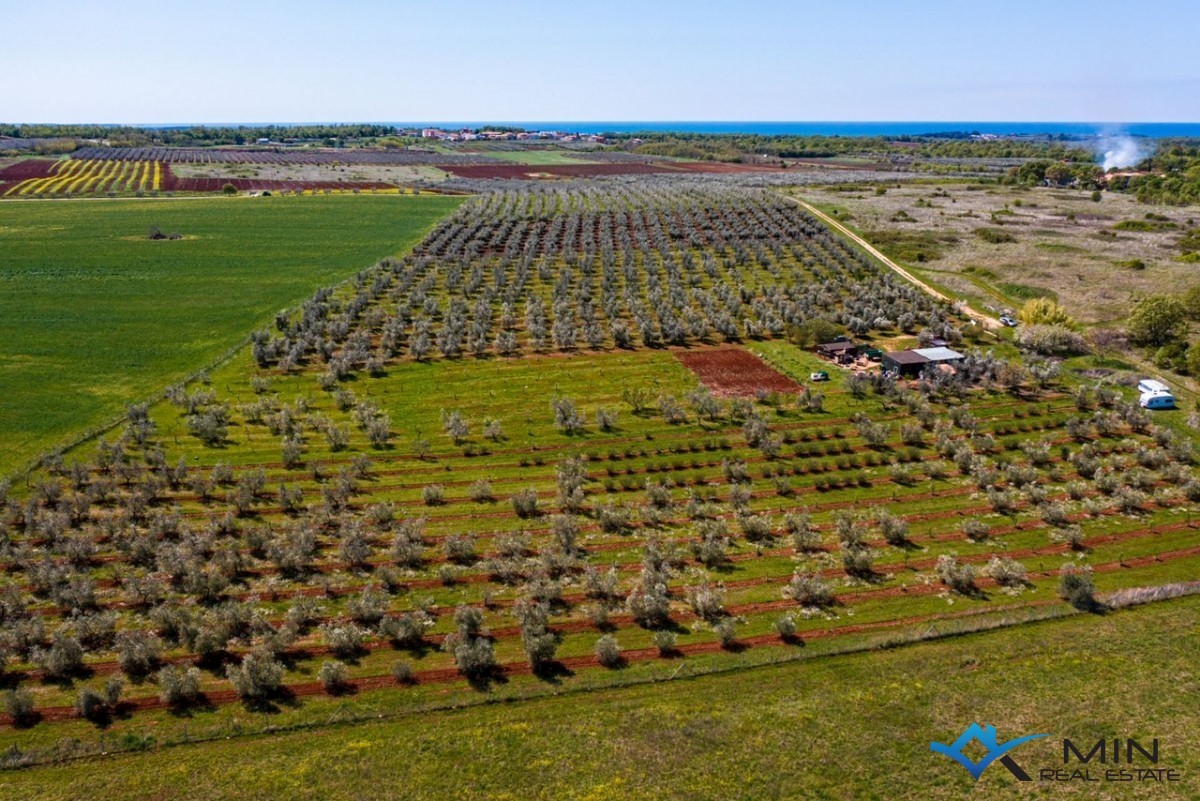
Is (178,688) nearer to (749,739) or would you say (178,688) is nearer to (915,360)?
(749,739)

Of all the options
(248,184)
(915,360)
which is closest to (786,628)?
(915,360)

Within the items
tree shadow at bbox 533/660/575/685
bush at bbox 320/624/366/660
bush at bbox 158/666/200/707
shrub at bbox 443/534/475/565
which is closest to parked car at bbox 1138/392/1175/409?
tree shadow at bbox 533/660/575/685

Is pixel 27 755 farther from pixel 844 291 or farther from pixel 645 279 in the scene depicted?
pixel 844 291

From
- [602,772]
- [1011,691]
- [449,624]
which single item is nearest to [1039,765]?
[1011,691]

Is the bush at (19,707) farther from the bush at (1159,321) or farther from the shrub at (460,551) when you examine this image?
the bush at (1159,321)

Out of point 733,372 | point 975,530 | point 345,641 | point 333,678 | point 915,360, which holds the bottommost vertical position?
point 333,678

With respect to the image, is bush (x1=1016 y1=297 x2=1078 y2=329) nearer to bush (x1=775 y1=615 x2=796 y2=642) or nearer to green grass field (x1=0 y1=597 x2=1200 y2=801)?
green grass field (x1=0 y1=597 x2=1200 y2=801)
